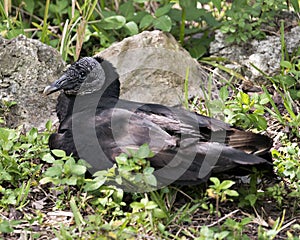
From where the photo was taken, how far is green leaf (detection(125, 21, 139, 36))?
591 centimetres

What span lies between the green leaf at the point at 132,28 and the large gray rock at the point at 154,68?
0.16 metres

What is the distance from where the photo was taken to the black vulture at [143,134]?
13.1ft

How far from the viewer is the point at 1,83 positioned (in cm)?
519

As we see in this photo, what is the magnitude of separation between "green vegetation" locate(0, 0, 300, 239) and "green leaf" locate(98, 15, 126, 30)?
22cm

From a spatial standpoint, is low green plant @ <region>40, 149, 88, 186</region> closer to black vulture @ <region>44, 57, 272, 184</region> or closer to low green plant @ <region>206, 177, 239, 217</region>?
black vulture @ <region>44, 57, 272, 184</region>

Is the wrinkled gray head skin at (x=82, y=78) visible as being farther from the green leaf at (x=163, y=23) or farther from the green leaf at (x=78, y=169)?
the green leaf at (x=163, y=23)

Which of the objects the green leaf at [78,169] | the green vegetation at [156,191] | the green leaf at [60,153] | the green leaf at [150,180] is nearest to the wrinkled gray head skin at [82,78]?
the green vegetation at [156,191]

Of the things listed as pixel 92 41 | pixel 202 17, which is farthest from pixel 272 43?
pixel 92 41

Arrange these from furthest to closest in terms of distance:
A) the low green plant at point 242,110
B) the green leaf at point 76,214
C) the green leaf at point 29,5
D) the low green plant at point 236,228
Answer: the green leaf at point 29,5 → the low green plant at point 242,110 → the green leaf at point 76,214 → the low green plant at point 236,228

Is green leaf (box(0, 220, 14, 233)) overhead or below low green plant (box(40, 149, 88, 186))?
below

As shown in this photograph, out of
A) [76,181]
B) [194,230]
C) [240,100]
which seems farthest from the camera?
[240,100]

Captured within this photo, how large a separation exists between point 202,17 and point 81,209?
8.90 feet

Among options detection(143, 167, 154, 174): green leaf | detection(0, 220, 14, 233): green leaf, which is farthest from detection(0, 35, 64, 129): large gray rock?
detection(143, 167, 154, 174): green leaf

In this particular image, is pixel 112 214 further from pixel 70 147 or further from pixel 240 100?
pixel 240 100
